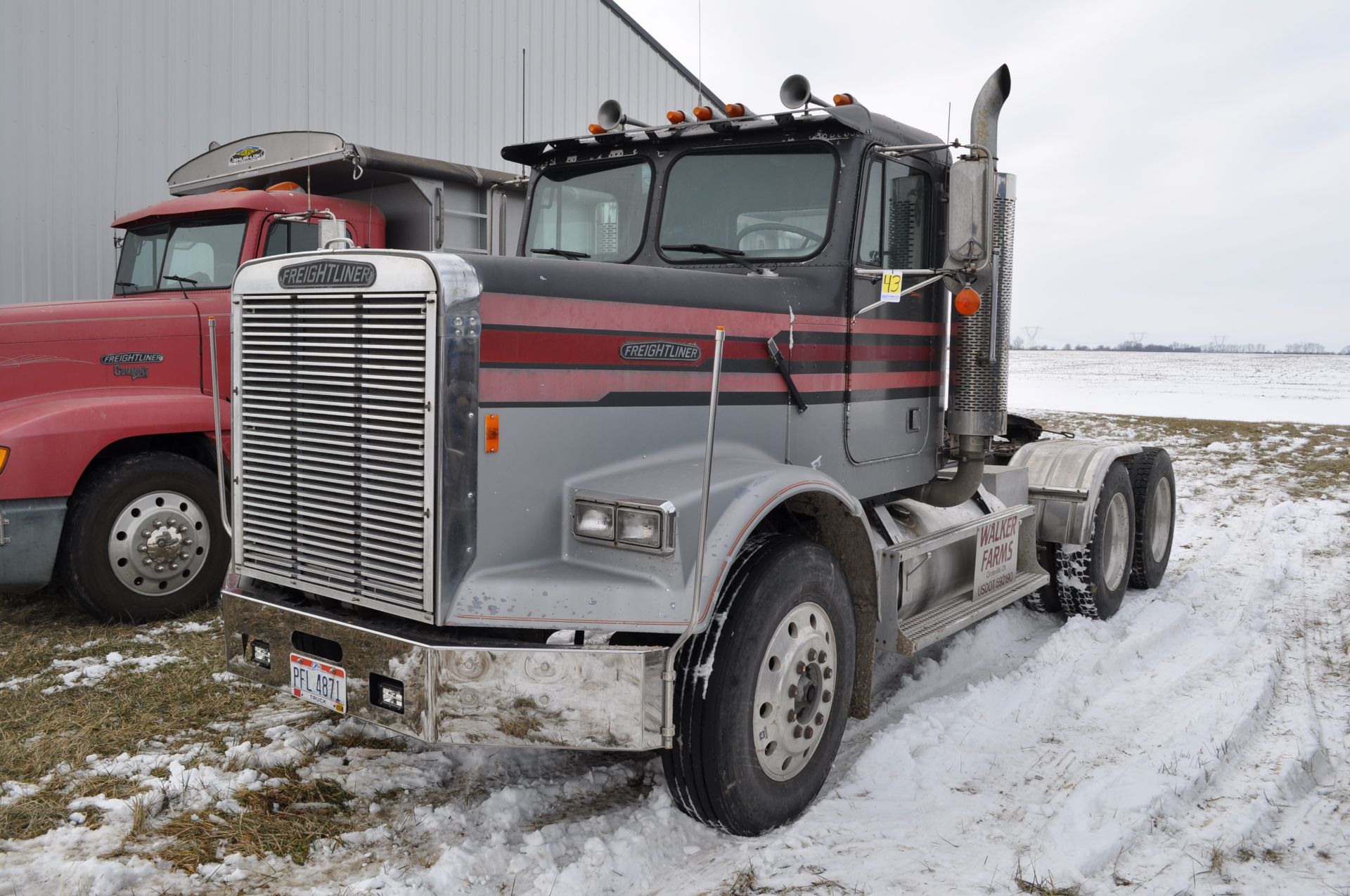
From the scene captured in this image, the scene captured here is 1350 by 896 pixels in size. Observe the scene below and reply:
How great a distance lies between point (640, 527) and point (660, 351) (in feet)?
2.45

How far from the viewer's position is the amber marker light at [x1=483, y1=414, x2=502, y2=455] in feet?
10.1

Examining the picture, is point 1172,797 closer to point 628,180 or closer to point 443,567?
point 443,567

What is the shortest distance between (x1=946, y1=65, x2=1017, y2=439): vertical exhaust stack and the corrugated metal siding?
739 cm

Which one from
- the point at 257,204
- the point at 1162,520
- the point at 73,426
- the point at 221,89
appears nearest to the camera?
the point at 73,426

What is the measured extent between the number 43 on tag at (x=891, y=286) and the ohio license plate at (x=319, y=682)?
258cm

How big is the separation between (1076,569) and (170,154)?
30.9 feet

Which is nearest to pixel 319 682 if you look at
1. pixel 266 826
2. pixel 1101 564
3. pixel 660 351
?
pixel 266 826

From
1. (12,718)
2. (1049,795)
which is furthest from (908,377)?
(12,718)

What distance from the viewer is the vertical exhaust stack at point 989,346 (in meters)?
4.93

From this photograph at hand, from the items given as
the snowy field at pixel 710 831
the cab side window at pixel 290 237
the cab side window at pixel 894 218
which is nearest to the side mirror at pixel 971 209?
the cab side window at pixel 894 218

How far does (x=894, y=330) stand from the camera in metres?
4.80

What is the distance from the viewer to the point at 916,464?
16.9 ft

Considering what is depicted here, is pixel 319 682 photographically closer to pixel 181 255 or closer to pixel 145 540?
pixel 145 540

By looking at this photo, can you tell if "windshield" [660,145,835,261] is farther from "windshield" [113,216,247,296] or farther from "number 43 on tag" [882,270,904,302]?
"windshield" [113,216,247,296]
